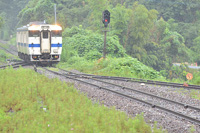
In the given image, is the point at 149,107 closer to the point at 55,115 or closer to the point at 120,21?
the point at 55,115

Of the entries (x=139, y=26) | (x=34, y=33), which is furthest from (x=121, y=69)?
(x=139, y=26)

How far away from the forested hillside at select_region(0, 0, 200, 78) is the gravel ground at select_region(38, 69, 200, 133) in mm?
12576

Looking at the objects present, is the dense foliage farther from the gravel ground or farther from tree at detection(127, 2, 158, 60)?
the gravel ground

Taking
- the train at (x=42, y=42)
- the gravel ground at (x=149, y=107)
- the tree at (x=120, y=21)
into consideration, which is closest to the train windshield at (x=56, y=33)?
the train at (x=42, y=42)

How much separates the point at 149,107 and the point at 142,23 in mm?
24664

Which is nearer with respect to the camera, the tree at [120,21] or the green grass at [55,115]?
the green grass at [55,115]

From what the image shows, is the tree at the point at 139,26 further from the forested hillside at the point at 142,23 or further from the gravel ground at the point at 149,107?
the gravel ground at the point at 149,107

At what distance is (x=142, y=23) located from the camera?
3225 centimetres

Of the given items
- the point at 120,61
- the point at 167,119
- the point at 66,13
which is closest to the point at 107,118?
the point at 167,119

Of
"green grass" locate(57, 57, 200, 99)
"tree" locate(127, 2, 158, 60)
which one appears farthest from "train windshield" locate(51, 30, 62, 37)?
"tree" locate(127, 2, 158, 60)

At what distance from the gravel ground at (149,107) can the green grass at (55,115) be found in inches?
25.0

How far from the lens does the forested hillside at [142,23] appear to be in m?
32.6

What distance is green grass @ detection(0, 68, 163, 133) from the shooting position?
19.9 ft

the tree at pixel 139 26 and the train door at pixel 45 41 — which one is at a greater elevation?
the tree at pixel 139 26
